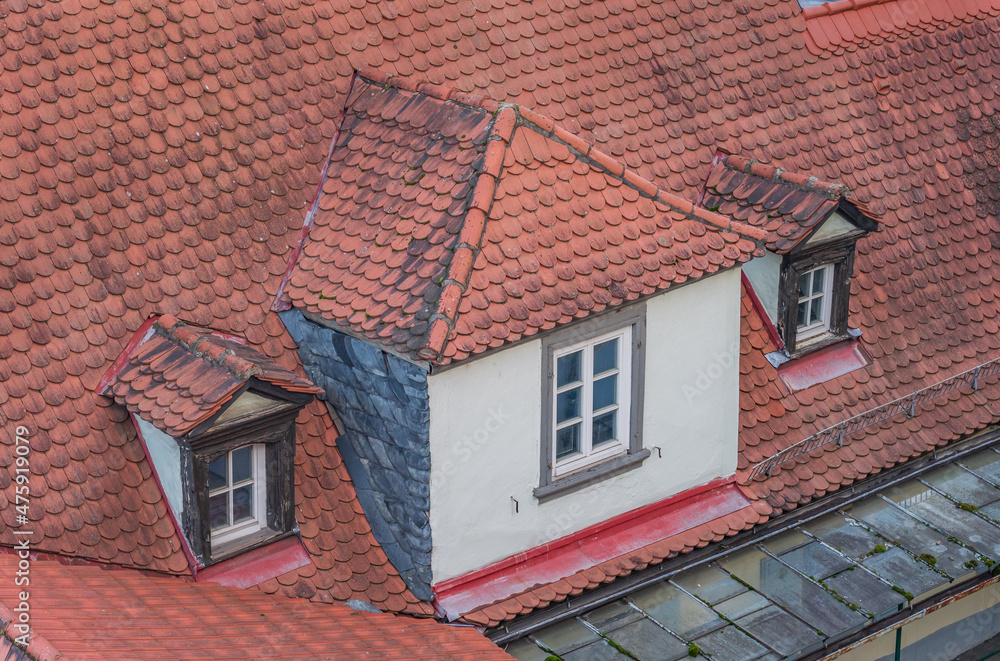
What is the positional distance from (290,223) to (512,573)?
360cm

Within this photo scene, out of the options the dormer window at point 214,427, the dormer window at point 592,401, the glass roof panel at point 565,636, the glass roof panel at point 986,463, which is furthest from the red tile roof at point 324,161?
the dormer window at point 592,401

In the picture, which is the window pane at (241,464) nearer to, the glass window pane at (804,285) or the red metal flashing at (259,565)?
the red metal flashing at (259,565)

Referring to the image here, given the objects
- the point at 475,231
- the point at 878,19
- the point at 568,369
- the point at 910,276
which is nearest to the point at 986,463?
the point at 910,276

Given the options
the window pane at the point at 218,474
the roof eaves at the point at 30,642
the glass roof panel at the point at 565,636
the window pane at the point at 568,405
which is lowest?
the glass roof panel at the point at 565,636

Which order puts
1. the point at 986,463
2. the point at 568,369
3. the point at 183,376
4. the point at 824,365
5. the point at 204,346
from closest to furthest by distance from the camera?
1. the point at 183,376
2. the point at 204,346
3. the point at 568,369
4. the point at 824,365
5. the point at 986,463

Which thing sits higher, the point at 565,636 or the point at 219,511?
the point at 219,511

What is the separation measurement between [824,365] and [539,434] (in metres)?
3.96

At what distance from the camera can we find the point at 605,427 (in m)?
12.8

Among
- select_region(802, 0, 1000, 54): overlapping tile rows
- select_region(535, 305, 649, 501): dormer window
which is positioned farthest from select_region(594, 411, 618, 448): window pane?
select_region(802, 0, 1000, 54): overlapping tile rows

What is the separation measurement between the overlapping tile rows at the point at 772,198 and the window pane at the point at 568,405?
2713 mm

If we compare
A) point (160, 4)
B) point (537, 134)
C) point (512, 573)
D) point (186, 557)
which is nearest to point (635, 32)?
point (537, 134)

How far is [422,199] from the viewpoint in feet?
39.3

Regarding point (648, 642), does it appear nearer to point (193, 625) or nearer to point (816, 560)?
point (816, 560)

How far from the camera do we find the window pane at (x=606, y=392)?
1266cm
